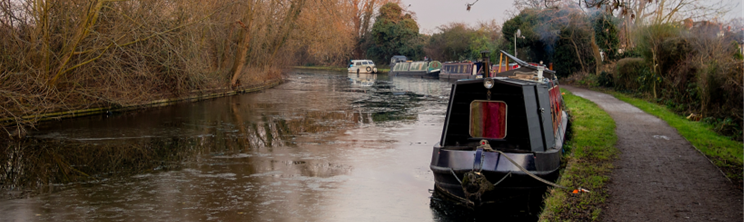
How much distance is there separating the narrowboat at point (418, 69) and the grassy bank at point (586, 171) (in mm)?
30530

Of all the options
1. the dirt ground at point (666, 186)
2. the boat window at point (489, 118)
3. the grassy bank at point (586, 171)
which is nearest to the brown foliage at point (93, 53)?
the boat window at point (489, 118)

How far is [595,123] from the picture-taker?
11930 mm

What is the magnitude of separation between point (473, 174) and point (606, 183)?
144 centimetres

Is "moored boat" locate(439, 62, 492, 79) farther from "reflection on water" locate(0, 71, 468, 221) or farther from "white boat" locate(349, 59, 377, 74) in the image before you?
"reflection on water" locate(0, 71, 468, 221)

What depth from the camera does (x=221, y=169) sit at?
8891mm

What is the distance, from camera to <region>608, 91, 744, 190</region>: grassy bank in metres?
7.34

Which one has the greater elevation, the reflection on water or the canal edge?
the canal edge

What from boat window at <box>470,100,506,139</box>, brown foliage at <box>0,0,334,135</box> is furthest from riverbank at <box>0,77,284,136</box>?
boat window at <box>470,100,506,139</box>

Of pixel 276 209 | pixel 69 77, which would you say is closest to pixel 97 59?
pixel 69 77

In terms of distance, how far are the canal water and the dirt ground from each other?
75.5 inches

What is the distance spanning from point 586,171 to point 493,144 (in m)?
1.14

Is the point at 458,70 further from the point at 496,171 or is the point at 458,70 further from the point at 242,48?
the point at 496,171

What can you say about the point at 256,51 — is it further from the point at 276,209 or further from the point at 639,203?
the point at 639,203

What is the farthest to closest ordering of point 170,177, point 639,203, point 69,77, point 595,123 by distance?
1. point 69,77
2. point 595,123
3. point 170,177
4. point 639,203
